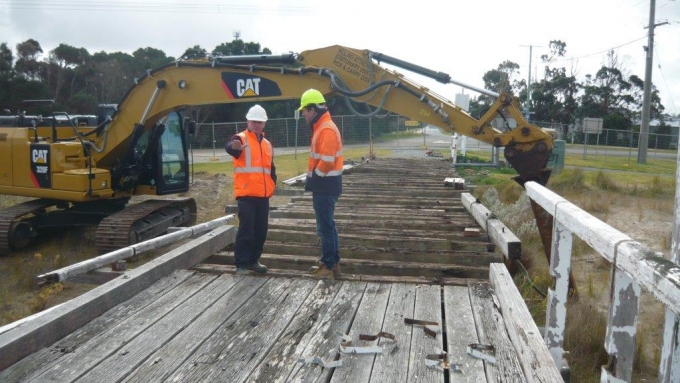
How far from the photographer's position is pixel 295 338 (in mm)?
3971

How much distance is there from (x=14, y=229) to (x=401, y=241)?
724 centimetres

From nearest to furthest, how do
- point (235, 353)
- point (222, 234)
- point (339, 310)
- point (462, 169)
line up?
point (235, 353) < point (339, 310) < point (222, 234) < point (462, 169)

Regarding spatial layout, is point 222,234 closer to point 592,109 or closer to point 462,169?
point 462,169

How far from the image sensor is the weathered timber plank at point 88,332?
3.40 meters

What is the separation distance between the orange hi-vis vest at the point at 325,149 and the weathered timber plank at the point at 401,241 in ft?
5.79

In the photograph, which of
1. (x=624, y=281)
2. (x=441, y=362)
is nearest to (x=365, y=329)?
(x=441, y=362)

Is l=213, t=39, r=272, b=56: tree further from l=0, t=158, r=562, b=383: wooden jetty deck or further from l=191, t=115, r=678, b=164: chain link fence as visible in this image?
l=0, t=158, r=562, b=383: wooden jetty deck

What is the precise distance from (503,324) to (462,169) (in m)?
18.4

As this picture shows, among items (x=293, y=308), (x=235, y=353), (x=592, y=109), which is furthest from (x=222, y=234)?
(x=592, y=109)

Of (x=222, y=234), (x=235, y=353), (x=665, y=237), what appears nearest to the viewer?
(x=235, y=353)

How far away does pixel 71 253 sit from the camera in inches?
440

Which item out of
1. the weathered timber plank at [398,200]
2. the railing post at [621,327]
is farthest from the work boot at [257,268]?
the weathered timber plank at [398,200]

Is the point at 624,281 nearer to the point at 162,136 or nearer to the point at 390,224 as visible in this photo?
the point at 390,224

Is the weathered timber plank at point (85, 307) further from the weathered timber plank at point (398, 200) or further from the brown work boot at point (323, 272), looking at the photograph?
the weathered timber plank at point (398, 200)
